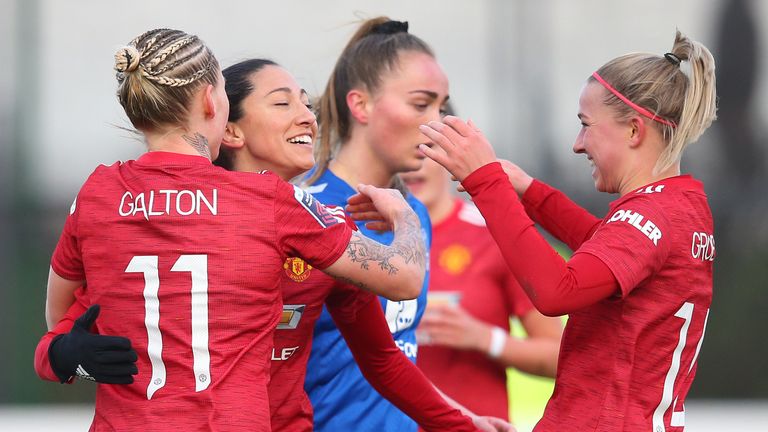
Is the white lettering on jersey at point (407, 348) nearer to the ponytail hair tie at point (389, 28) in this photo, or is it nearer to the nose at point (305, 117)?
the nose at point (305, 117)

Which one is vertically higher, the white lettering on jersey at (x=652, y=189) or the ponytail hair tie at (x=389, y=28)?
the ponytail hair tie at (x=389, y=28)

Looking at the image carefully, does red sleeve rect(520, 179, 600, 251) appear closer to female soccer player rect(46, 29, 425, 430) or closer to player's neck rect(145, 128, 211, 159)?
female soccer player rect(46, 29, 425, 430)

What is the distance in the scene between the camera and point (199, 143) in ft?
7.99

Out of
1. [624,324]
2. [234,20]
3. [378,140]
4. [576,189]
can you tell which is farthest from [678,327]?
[234,20]

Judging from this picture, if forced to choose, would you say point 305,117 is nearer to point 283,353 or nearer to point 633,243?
point 283,353

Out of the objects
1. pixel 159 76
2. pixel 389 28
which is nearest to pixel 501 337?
pixel 389 28

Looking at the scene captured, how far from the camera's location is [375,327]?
2846 millimetres

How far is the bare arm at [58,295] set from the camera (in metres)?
2.50

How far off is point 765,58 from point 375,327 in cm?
695

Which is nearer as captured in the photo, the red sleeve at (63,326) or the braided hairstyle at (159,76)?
the braided hairstyle at (159,76)

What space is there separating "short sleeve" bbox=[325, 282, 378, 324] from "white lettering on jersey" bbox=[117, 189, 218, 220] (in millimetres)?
545

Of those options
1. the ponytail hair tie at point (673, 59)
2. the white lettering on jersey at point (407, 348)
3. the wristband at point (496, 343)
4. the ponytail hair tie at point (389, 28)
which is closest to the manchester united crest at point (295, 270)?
the white lettering on jersey at point (407, 348)

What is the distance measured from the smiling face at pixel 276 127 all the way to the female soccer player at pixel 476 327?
52.0 inches

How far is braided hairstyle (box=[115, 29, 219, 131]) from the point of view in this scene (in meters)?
2.38
